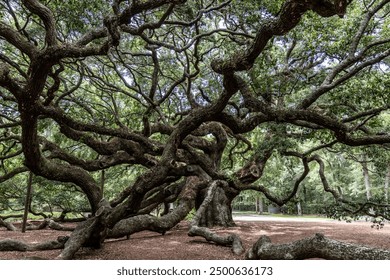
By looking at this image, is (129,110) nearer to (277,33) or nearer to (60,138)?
(60,138)

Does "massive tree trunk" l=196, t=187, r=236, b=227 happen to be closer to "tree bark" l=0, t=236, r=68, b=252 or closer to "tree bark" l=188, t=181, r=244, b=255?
"tree bark" l=188, t=181, r=244, b=255

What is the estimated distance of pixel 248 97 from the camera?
6441mm

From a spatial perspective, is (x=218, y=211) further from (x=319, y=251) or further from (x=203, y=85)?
(x=319, y=251)

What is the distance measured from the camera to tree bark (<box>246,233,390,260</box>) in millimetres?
3682

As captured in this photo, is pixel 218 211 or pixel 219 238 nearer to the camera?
pixel 219 238

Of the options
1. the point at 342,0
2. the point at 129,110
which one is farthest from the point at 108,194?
the point at 342,0

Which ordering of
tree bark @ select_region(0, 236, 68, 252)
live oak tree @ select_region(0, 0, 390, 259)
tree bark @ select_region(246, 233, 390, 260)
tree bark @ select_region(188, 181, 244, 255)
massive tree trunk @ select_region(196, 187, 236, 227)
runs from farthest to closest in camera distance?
massive tree trunk @ select_region(196, 187, 236, 227) → tree bark @ select_region(188, 181, 244, 255) → tree bark @ select_region(0, 236, 68, 252) → live oak tree @ select_region(0, 0, 390, 259) → tree bark @ select_region(246, 233, 390, 260)

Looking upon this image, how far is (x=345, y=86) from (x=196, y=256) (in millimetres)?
Result: 5531

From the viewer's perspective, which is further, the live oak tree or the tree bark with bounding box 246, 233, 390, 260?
the live oak tree

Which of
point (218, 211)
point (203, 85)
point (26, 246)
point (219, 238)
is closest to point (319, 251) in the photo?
point (219, 238)

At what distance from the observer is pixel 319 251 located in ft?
13.4

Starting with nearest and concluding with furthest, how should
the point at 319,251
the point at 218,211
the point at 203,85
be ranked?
the point at 319,251 < the point at 218,211 < the point at 203,85

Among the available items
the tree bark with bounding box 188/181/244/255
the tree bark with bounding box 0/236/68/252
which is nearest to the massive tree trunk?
the tree bark with bounding box 188/181/244/255

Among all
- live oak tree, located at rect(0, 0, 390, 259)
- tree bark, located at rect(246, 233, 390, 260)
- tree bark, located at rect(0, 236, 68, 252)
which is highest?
live oak tree, located at rect(0, 0, 390, 259)
